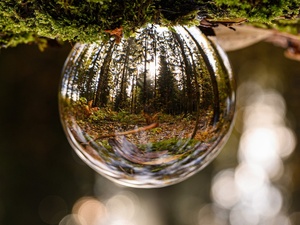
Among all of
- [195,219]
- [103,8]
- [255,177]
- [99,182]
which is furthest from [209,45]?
[255,177]

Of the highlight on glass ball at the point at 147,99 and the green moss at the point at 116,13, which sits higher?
the green moss at the point at 116,13

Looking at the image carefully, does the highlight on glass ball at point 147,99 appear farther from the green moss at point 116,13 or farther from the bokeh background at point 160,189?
the bokeh background at point 160,189

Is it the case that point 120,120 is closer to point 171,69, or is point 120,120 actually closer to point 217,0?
point 171,69

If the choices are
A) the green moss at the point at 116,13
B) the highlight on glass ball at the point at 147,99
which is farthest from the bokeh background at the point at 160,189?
the green moss at the point at 116,13

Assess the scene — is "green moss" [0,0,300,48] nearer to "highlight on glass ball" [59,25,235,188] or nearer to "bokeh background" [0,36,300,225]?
"highlight on glass ball" [59,25,235,188]

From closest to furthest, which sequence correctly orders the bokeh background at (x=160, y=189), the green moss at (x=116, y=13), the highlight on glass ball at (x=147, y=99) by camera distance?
the green moss at (x=116, y=13)
the highlight on glass ball at (x=147, y=99)
the bokeh background at (x=160, y=189)

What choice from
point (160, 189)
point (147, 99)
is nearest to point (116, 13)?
point (147, 99)

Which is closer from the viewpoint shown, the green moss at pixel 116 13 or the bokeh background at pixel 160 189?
the green moss at pixel 116 13

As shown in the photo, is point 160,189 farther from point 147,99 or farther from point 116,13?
point 116,13
